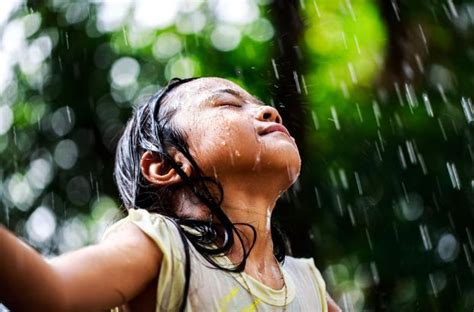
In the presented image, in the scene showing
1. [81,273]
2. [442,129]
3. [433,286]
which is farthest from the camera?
[442,129]

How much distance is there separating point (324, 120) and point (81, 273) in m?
5.47

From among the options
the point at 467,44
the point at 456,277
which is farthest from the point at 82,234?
the point at 467,44

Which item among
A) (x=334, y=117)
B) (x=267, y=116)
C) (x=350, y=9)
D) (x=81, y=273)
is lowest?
(x=334, y=117)

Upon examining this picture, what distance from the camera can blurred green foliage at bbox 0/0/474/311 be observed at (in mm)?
6129

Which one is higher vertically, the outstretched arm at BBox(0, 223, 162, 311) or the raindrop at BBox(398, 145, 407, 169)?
the outstretched arm at BBox(0, 223, 162, 311)

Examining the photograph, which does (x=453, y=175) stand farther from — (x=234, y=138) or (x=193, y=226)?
(x=193, y=226)

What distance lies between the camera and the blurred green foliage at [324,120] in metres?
6.13

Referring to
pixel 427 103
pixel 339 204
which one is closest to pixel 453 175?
pixel 427 103

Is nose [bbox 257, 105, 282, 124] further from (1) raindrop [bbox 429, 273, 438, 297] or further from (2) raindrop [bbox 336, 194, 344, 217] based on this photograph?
(1) raindrop [bbox 429, 273, 438, 297]

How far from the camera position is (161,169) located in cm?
232

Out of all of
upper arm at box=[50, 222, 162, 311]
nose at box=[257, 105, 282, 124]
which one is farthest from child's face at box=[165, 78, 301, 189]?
upper arm at box=[50, 222, 162, 311]

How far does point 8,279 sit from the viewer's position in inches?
53.3

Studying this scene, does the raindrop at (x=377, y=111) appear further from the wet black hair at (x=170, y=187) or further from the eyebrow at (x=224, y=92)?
the eyebrow at (x=224, y=92)

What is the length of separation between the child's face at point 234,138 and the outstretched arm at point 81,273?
1.55 feet
